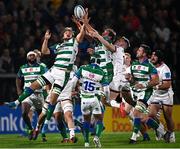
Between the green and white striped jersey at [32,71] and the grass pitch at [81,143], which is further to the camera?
the green and white striped jersey at [32,71]

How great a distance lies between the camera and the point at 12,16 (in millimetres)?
25516

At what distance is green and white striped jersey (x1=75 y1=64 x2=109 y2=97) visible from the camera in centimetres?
1747

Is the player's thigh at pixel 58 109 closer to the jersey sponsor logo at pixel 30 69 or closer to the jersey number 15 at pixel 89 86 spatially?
the jersey sponsor logo at pixel 30 69

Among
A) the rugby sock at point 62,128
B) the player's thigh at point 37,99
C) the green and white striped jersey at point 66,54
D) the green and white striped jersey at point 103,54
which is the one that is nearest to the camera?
the green and white striped jersey at point 66,54

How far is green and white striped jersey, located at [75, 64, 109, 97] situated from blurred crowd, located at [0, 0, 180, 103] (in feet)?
20.1

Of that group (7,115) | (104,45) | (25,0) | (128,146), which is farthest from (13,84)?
(128,146)

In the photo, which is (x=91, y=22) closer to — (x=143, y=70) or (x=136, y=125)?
(x=143, y=70)

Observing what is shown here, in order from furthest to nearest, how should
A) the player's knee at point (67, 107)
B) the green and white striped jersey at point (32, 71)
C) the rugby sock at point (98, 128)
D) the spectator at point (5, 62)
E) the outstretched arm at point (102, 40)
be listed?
1. the spectator at point (5, 62)
2. the green and white striped jersey at point (32, 71)
3. the outstretched arm at point (102, 40)
4. the player's knee at point (67, 107)
5. the rugby sock at point (98, 128)

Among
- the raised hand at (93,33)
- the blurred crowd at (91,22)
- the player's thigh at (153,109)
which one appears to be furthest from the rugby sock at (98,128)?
the blurred crowd at (91,22)

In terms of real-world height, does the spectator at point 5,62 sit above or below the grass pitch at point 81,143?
above

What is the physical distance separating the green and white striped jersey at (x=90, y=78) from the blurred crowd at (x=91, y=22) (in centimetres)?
614

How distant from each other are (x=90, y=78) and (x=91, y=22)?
9.09m

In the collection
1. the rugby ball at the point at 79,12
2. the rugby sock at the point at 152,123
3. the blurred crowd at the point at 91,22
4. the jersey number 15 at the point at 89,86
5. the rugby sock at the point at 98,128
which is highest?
the blurred crowd at the point at 91,22

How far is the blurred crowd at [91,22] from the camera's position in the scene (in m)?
24.8
